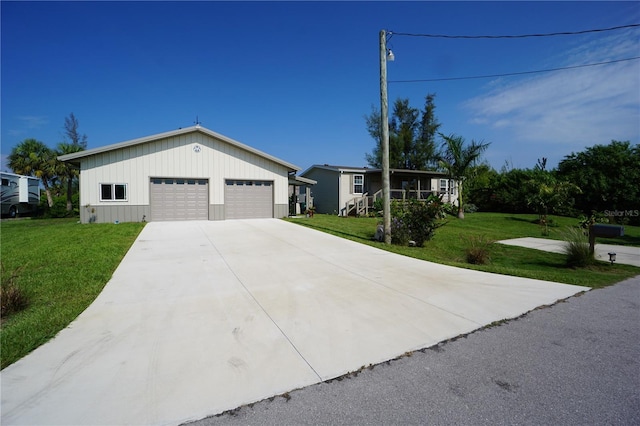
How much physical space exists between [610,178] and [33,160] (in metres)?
43.5

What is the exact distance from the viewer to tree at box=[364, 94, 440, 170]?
38188 mm

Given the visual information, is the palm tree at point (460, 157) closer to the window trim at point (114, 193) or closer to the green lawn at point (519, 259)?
the green lawn at point (519, 259)

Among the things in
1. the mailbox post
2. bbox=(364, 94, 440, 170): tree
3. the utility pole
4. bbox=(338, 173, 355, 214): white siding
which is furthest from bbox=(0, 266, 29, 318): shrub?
bbox=(364, 94, 440, 170): tree

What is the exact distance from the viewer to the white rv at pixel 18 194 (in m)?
20.2

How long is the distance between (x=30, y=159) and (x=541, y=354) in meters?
35.5

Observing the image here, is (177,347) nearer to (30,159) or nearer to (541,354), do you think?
(541,354)

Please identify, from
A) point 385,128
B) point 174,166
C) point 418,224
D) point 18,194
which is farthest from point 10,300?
point 18,194

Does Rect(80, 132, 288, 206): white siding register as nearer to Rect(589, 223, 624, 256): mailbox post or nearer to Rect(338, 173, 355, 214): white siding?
Rect(338, 173, 355, 214): white siding

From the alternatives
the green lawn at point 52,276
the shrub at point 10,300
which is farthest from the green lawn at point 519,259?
the shrub at point 10,300

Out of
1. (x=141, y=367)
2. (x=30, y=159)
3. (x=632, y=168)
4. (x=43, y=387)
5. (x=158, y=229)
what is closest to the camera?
(x=43, y=387)

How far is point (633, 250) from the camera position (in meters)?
10.3

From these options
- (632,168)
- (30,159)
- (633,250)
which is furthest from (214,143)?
(632,168)

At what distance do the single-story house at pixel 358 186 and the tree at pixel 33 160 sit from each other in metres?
21.9

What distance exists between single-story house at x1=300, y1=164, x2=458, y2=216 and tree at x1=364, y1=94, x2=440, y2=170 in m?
11.0
